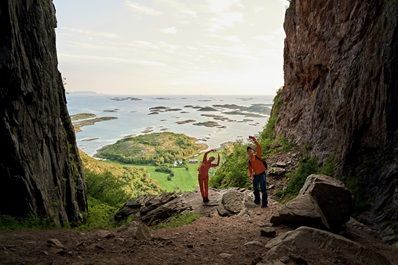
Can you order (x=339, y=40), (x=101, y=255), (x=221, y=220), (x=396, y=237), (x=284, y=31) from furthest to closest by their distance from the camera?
(x=284, y=31) < (x=339, y=40) < (x=221, y=220) < (x=396, y=237) < (x=101, y=255)

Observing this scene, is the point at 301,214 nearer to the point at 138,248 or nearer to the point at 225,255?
the point at 225,255

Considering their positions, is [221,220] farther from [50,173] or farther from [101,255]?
[50,173]

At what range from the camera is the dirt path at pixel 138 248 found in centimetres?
608

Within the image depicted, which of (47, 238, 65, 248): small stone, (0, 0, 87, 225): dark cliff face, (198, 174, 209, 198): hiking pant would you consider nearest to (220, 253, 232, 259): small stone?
(47, 238, 65, 248): small stone

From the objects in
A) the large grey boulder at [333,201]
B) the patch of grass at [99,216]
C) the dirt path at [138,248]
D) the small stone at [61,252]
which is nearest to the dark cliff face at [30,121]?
the patch of grass at [99,216]

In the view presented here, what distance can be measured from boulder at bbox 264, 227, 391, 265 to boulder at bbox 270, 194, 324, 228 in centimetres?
148

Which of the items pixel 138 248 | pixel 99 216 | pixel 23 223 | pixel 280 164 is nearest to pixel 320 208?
pixel 138 248

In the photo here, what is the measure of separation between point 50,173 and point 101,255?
8526mm

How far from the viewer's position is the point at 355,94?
1323cm

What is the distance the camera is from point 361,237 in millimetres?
9477

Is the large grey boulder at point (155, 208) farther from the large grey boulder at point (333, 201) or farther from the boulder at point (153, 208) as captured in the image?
the large grey boulder at point (333, 201)

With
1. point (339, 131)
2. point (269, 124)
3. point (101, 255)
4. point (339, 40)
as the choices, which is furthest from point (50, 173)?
point (269, 124)

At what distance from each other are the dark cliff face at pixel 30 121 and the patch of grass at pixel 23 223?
1.10ft

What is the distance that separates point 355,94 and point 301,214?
272 inches
